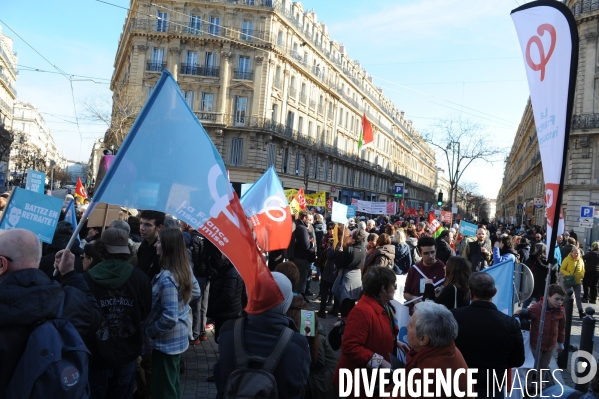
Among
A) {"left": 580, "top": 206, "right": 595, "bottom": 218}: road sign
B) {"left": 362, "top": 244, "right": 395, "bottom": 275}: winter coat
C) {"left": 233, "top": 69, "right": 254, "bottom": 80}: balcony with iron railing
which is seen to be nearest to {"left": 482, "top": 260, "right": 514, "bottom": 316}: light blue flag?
{"left": 362, "top": 244, "right": 395, "bottom": 275}: winter coat

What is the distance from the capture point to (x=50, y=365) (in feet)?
7.67

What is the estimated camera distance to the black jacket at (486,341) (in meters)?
3.65

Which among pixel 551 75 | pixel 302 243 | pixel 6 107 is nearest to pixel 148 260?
pixel 551 75

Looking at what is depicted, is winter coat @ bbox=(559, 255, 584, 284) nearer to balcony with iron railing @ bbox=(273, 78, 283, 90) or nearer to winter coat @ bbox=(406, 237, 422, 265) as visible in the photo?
winter coat @ bbox=(406, 237, 422, 265)

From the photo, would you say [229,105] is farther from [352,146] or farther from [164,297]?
[164,297]

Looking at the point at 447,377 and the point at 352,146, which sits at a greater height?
the point at 352,146

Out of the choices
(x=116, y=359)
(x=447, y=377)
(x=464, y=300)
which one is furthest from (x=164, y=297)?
(x=464, y=300)

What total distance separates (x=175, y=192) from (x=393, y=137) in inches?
3008

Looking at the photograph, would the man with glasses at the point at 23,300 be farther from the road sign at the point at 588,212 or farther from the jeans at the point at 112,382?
the road sign at the point at 588,212

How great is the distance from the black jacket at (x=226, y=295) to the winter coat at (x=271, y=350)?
2486 mm

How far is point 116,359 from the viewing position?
3676 mm

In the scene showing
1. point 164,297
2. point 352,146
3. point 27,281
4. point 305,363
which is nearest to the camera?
point 27,281

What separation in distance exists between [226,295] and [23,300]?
10.4ft

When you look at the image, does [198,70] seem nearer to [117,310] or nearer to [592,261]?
[592,261]
